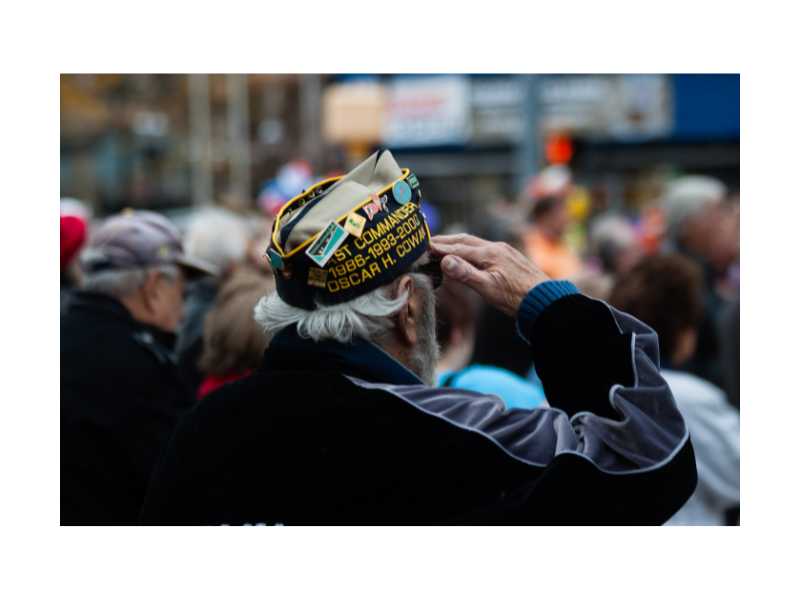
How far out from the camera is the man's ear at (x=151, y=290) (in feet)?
10.1

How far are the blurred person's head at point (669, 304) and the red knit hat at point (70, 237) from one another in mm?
2838

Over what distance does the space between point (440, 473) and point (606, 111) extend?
744 inches

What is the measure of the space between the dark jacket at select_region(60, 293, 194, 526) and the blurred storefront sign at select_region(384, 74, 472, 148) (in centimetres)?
1813

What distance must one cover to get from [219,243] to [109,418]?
2.30 m

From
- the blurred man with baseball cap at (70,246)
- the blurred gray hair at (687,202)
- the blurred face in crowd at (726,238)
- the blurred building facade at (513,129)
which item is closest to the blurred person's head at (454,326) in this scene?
the blurred man with baseball cap at (70,246)

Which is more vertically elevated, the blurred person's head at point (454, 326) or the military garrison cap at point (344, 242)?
the military garrison cap at point (344, 242)

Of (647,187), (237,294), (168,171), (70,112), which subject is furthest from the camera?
(168,171)

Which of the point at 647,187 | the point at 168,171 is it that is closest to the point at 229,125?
the point at 168,171

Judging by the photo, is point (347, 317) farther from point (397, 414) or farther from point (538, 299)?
Answer: point (538, 299)

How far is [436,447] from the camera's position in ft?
4.67

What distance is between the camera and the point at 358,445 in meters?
1.44

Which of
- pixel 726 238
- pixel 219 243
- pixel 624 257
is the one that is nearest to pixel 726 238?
pixel 726 238

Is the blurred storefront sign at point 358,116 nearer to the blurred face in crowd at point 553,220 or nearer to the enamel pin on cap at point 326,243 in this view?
the blurred face in crowd at point 553,220
